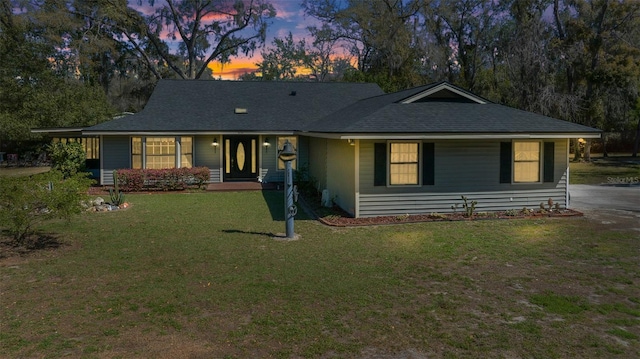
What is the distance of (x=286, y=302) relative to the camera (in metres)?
6.96

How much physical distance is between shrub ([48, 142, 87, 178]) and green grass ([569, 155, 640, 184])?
23970 mm

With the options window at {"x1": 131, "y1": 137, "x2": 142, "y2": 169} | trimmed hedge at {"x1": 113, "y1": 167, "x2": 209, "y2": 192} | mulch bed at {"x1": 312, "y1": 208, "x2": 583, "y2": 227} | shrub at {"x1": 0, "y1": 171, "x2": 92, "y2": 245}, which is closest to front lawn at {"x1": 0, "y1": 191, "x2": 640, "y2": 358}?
shrub at {"x1": 0, "y1": 171, "x2": 92, "y2": 245}

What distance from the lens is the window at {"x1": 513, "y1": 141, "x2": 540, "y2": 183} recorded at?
14742mm

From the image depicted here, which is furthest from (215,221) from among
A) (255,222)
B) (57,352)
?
(57,352)

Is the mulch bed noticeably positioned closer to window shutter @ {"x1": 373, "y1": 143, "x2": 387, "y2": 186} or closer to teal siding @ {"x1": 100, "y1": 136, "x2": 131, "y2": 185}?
window shutter @ {"x1": 373, "y1": 143, "x2": 387, "y2": 186}

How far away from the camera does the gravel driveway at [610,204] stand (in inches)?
533

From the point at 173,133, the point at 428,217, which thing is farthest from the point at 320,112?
the point at 428,217

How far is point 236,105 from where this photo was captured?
2439 centimetres

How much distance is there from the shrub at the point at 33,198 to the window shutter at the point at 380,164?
24.8 ft

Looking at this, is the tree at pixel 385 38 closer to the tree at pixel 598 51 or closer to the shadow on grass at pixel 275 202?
the tree at pixel 598 51

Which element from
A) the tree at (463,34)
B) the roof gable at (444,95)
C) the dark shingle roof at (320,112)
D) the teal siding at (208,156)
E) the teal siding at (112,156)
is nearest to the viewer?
the dark shingle roof at (320,112)

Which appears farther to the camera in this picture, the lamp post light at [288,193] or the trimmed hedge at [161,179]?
the trimmed hedge at [161,179]

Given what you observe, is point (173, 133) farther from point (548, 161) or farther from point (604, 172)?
point (604, 172)

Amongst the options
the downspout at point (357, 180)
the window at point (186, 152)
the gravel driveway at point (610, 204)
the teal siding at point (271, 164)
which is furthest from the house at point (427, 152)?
the teal siding at point (271, 164)
